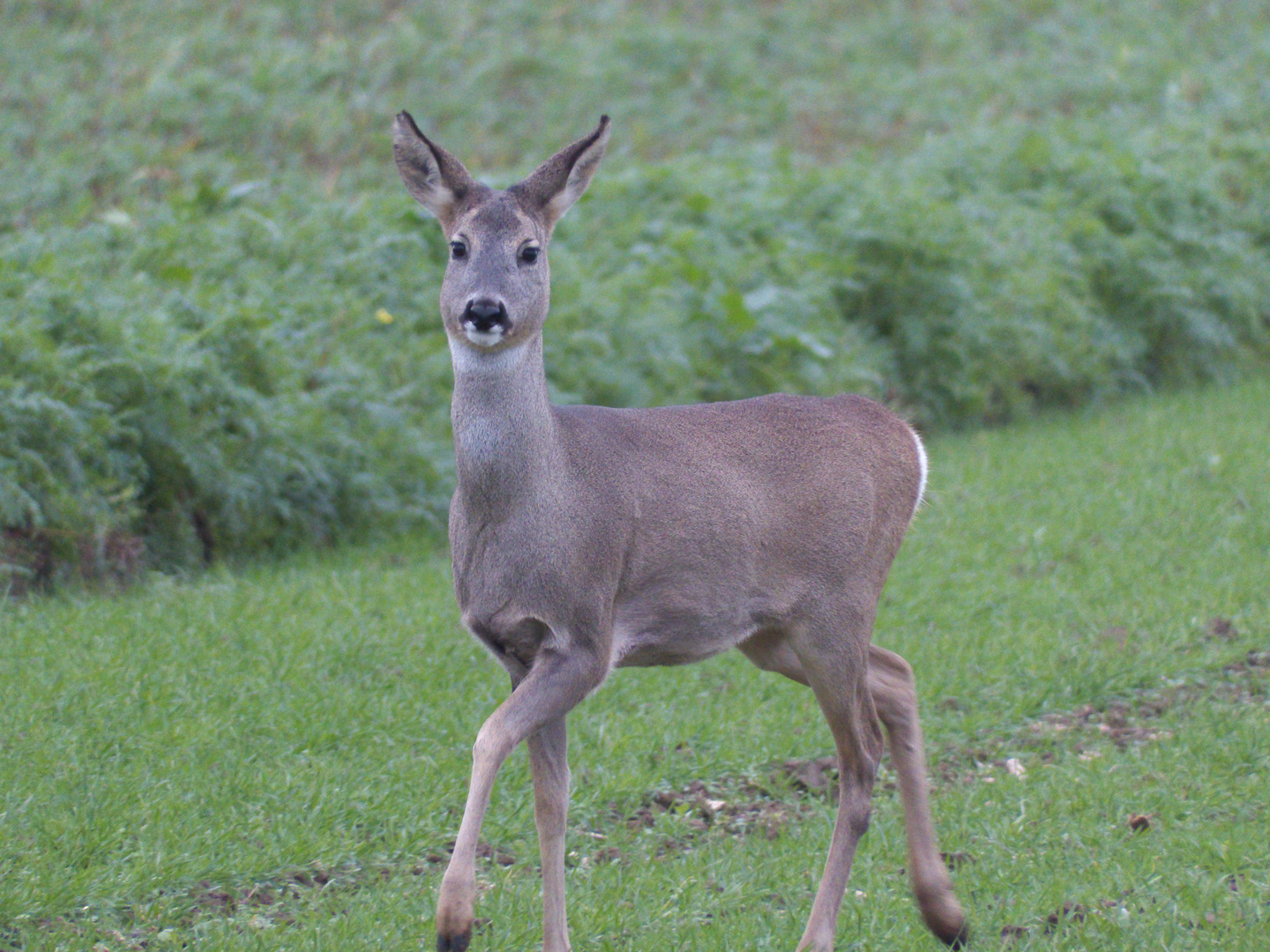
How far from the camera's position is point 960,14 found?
20.3 metres

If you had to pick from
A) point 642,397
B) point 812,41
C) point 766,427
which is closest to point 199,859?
point 766,427

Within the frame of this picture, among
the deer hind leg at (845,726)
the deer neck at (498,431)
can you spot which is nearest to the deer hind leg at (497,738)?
the deer neck at (498,431)

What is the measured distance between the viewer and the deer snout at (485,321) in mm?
3986

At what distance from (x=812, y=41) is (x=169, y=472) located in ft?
42.1

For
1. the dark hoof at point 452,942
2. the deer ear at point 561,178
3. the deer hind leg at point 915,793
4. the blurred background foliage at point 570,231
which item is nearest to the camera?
the dark hoof at point 452,942

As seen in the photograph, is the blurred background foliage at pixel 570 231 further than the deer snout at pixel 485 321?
Yes

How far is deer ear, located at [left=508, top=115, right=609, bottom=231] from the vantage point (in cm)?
428

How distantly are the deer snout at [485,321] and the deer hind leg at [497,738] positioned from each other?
2.56 ft

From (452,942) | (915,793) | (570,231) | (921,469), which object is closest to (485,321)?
(452,942)

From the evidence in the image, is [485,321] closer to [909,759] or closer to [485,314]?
[485,314]

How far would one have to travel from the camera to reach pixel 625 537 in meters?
4.20

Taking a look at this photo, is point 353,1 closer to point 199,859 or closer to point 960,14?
point 960,14

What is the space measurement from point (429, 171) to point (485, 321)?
0.52 m

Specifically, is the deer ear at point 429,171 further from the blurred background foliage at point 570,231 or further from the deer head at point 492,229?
the blurred background foliage at point 570,231
